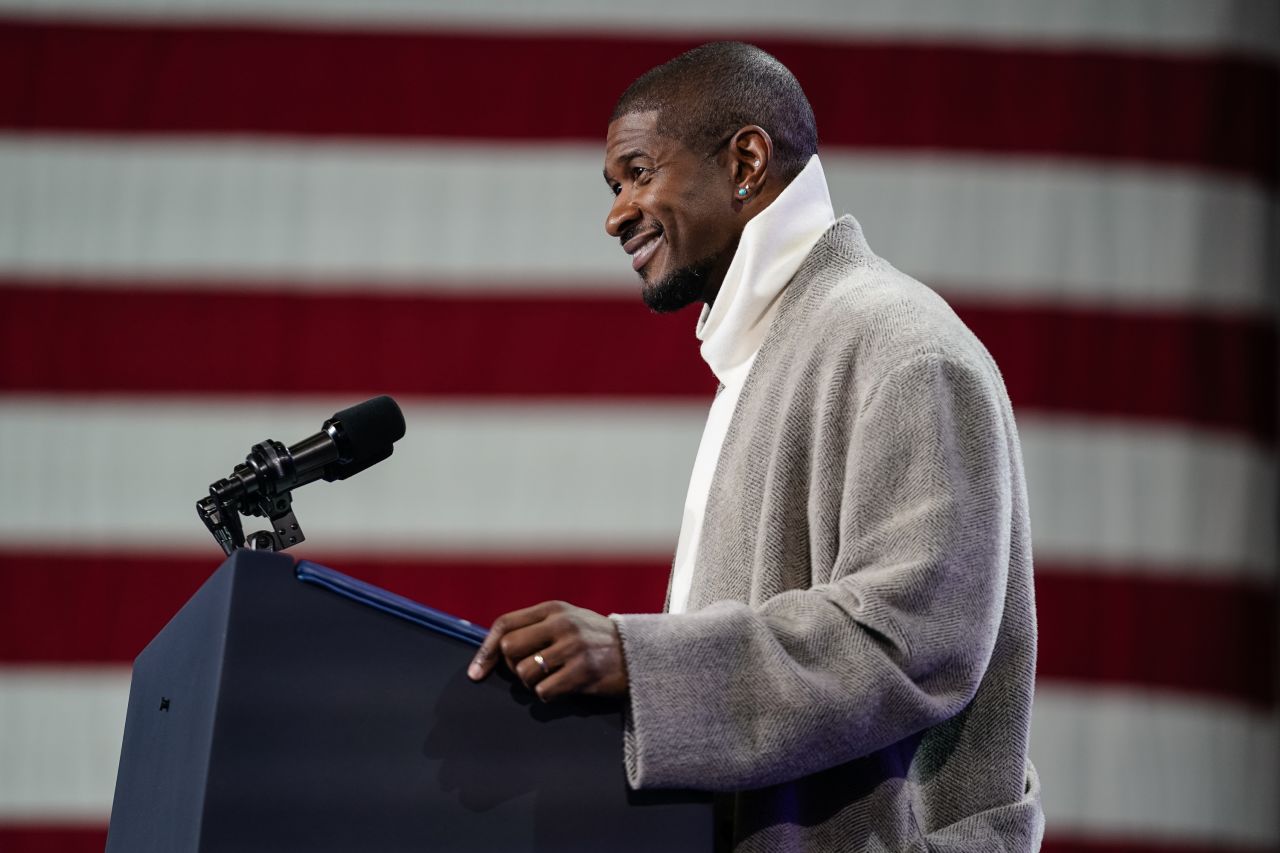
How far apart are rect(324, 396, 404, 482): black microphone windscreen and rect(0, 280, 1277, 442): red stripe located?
6.30 ft

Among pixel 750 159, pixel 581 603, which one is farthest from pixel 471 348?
pixel 750 159

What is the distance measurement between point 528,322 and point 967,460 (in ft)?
7.20

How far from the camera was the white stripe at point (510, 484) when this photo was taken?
321cm

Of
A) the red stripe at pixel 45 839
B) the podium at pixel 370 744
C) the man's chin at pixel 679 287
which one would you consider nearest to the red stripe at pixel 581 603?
the red stripe at pixel 45 839

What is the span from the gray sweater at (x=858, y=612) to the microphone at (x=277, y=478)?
329 millimetres

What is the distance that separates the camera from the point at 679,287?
1621mm

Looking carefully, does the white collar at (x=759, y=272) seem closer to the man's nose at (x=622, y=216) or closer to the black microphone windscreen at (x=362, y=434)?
the man's nose at (x=622, y=216)

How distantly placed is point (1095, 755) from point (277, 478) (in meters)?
2.43

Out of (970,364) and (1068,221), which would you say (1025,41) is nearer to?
(1068,221)

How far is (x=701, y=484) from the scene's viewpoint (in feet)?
4.89

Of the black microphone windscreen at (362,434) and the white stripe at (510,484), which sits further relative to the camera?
the white stripe at (510,484)

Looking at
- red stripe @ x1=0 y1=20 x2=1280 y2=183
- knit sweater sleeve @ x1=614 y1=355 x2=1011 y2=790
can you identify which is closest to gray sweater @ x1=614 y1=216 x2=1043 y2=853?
knit sweater sleeve @ x1=614 y1=355 x2=1011 y2=790

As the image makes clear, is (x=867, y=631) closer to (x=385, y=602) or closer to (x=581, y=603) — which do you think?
(x=385, y=602)

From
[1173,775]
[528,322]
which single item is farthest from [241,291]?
[1173,775]
